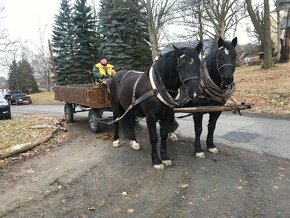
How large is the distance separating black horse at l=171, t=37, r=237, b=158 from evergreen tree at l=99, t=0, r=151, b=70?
73.7 ft

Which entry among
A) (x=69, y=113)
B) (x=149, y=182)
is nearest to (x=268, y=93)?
(x=69, y=113)

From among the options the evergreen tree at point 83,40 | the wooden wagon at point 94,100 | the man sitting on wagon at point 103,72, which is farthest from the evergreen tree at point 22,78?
the man sitting on wagon at point 103,72

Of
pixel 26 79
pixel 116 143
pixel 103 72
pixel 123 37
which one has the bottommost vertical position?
pixel 116 143

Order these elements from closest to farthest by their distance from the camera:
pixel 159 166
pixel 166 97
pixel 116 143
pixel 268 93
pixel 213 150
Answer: pixel 166 97, pixel 159 166, pixel 213 150, pixel 116 143, pixel 268 93

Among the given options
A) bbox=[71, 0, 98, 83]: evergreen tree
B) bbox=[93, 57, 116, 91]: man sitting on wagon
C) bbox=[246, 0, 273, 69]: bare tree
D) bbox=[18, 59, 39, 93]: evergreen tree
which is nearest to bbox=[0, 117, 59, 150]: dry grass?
bbox=[93, 57, 116, 91]: man sitting on wagon

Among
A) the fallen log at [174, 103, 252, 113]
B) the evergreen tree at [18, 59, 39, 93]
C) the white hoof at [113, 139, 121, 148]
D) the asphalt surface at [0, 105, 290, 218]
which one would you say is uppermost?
the evergreen tree at [18, 59, 39, 93]

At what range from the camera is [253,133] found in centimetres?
775

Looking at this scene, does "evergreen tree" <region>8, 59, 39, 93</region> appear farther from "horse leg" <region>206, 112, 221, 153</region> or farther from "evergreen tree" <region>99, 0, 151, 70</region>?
"horse leg" <region>206, 112, 221, 153</region>

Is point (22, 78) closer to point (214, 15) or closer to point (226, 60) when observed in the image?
point (214, 15)

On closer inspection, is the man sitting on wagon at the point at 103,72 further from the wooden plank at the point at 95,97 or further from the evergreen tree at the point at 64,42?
the evergreen tree at the point at 64,42

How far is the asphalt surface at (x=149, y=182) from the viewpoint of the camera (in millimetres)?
4055

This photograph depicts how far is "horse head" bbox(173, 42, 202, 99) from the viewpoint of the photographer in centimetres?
464

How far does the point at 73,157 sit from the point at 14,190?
5.74 ft

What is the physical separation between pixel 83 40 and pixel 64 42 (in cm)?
233
